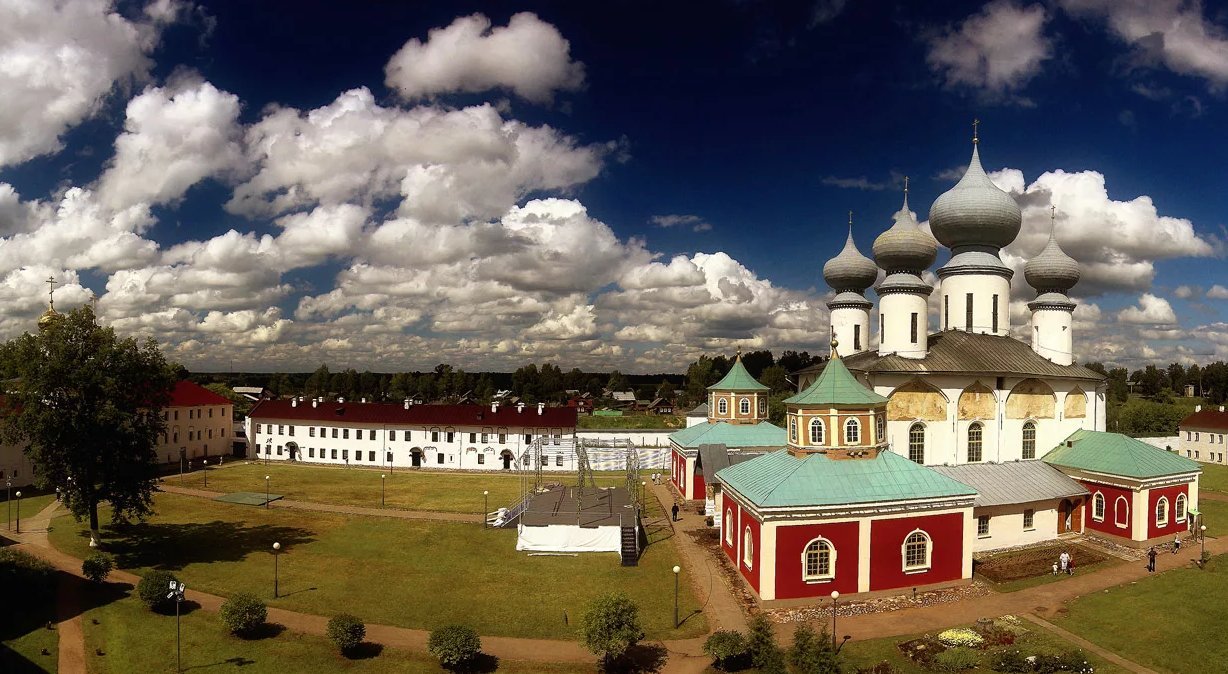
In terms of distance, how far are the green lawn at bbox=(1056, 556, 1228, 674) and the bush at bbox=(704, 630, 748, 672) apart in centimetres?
1046

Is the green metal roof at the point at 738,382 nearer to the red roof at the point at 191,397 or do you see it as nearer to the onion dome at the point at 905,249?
the onion dome at the point at 905,249

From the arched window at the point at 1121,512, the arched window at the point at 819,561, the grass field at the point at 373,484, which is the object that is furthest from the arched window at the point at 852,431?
the grass field at the point at 373,484

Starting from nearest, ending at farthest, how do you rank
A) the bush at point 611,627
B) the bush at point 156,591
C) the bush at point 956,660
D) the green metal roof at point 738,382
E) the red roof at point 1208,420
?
1. the bush at point 611,627
2. the bush at point 956,660
3. the bush at point 156,591
4. the green metal roof at point 738,382
5. the red roof at point 1208,420

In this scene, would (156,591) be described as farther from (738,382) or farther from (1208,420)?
(1208,420)

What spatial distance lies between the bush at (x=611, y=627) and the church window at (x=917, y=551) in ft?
35.6

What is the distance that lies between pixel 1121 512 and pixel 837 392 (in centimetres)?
1509

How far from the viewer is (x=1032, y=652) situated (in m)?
17.8

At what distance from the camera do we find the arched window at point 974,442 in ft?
101

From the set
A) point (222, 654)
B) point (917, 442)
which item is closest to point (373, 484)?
point (222, 654)

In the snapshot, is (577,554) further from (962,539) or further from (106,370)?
(106,370)

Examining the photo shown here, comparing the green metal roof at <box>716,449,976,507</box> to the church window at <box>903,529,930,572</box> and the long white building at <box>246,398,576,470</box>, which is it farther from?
the long white building at <box>246,398,576,470</box>

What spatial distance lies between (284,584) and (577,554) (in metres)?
11.1

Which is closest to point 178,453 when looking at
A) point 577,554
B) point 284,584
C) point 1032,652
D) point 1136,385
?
point 284,584

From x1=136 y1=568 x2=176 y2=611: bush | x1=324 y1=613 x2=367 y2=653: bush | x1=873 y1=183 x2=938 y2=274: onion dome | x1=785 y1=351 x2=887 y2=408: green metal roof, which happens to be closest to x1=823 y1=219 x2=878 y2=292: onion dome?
x1=873 y1=183 x2=938 y2=274: onion dome
